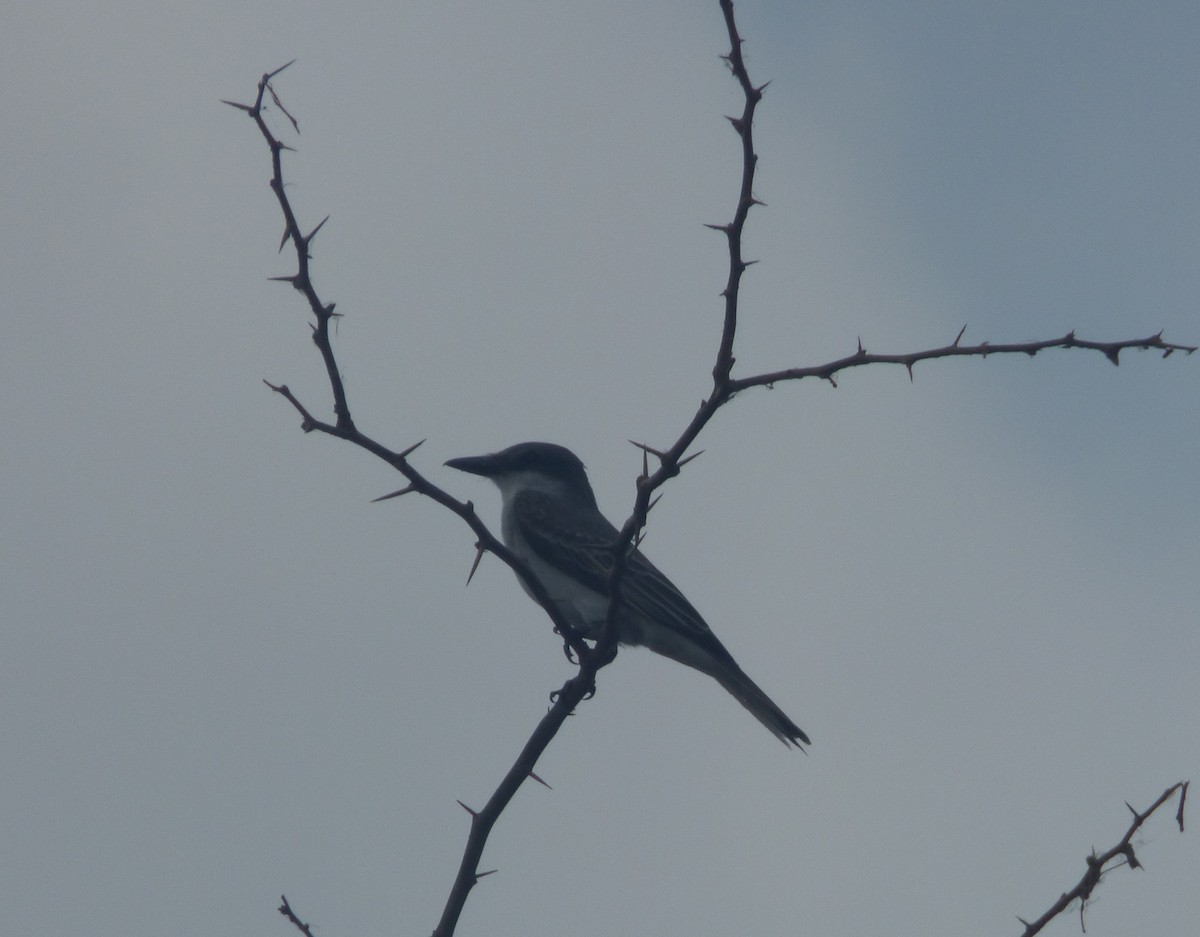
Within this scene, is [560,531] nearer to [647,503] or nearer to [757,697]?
[757,697]

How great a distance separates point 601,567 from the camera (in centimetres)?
892

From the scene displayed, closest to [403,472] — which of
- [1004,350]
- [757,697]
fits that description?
[1004,350]

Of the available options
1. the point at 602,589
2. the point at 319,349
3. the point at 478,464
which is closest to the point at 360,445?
the point at 319,349

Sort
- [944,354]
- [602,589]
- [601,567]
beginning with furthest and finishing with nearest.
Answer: [601,567]
[602,589]
[944,354]

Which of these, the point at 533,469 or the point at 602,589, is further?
the point at 533,469

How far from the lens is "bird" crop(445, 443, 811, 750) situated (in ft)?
29.6

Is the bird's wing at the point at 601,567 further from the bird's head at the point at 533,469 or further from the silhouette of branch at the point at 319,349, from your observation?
the silhouette of branch at the point at 319,349

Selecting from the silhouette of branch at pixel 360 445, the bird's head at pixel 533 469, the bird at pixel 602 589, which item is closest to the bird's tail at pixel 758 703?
the bird at pixel 602 589

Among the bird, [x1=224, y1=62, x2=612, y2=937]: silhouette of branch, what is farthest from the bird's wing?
[x1=224, y1=62, x2=612, y2=937]: silhouette of branch

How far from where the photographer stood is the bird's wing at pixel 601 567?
907 cm

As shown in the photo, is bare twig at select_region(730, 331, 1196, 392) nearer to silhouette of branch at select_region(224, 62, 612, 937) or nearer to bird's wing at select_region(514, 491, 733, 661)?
silhouette of branch at select_region(224, 62, 612, 937)

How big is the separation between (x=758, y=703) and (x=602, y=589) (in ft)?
4.34

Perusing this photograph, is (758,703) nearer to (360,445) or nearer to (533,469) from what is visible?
(533,469)

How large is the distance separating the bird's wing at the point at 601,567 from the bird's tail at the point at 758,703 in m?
0.12
